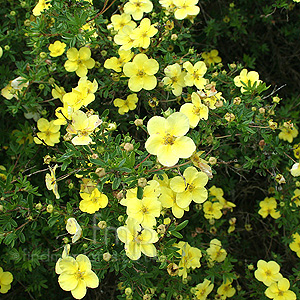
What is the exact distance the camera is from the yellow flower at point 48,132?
242cm

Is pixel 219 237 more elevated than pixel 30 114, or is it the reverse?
pixel 30 114

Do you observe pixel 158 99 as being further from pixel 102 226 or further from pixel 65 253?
pixel 65 253

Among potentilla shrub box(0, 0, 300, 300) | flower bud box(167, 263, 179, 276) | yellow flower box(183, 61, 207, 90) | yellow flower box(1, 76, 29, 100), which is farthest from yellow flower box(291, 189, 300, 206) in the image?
yellow flower box(1, 76, 29, 100)

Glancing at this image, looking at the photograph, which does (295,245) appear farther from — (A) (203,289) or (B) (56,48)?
(B) (56,48)

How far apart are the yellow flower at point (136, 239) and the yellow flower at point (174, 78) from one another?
104 centimetres

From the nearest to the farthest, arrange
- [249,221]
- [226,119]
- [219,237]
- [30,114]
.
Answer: [226,119] → [30,114] → [219,237] → [249,221]

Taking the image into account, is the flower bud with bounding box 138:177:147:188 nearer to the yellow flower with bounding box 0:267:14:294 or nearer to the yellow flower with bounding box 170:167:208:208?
the yellow flower with bounding box 170:167:208:208

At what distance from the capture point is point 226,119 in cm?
207

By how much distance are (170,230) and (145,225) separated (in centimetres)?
20

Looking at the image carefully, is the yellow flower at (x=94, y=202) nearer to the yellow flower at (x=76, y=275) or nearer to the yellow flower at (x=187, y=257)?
the yellow flower at (x=76, y=275)

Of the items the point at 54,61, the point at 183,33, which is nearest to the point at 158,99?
the point at 183,33

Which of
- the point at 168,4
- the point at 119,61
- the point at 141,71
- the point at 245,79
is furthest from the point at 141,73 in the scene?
the point at 245,79

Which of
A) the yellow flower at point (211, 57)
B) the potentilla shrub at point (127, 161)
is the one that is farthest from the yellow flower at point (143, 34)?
the yellow flower at point (211, 57)

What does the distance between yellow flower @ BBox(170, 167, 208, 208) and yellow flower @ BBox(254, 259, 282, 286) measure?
3.43 ft
